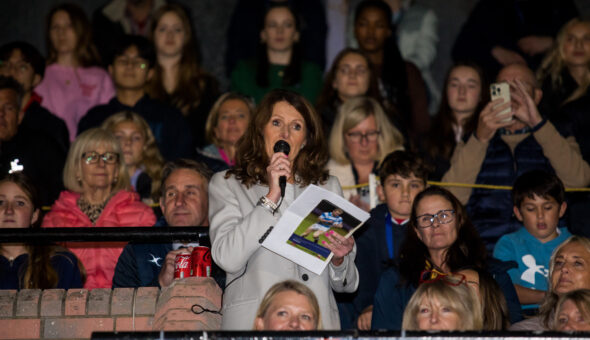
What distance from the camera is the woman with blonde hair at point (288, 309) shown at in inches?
154

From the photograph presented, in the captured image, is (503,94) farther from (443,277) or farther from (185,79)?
(185,79)

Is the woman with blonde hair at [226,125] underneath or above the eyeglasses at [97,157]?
above

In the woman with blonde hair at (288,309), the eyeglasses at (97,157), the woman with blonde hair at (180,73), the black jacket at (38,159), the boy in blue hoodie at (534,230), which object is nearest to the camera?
the woman with blonde hair at (288,309)

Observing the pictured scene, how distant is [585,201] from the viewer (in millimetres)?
6086

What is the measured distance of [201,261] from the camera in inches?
175

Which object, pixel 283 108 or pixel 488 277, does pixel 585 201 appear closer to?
pixel 488 277

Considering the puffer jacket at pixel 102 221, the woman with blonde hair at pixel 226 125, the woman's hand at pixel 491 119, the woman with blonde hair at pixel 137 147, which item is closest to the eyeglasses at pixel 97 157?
the puffer jacket at pixel 102 221

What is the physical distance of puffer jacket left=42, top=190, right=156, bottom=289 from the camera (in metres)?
5.57

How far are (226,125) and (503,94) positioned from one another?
2.17m

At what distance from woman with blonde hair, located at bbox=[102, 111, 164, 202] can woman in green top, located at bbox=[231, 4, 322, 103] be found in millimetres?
1259

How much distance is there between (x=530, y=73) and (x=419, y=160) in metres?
1.55

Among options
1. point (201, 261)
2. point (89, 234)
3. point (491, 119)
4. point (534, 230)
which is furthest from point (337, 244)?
point (491, 119)

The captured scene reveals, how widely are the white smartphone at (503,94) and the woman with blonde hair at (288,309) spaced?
2.66 m

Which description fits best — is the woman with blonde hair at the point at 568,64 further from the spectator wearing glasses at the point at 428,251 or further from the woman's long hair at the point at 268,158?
the woman's long hair at the point at 268,158
